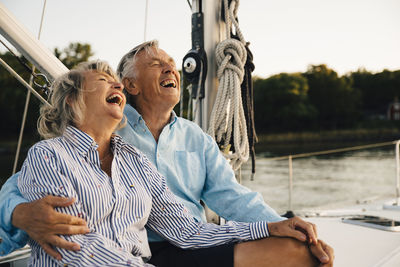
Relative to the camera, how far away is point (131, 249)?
1112 millimetres

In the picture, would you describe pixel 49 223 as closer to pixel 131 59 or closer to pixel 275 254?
pixel 275 254

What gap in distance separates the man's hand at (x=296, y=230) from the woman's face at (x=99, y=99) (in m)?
0.63

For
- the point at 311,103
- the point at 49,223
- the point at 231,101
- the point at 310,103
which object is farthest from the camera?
the point at 311,103

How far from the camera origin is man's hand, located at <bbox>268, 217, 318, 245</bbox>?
116 centimetres

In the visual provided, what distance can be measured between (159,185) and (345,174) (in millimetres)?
19659

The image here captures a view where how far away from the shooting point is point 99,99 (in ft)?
3.76

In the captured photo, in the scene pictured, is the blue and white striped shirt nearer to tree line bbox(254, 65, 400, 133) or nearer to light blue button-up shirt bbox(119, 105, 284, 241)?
light blue button-up shirt bbox(119, 105, 284, 241)

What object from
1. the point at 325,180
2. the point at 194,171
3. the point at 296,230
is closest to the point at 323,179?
the point at 325,180

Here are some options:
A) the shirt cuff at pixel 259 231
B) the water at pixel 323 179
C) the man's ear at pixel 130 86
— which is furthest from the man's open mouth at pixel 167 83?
the water at pixel 323 179

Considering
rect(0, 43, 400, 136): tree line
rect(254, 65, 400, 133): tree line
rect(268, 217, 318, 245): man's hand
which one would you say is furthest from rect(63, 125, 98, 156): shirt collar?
rect(254, 65, 400, 133): tree line

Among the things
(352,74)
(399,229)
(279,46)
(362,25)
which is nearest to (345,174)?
(279,46)

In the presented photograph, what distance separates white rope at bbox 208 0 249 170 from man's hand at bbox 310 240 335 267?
75cm

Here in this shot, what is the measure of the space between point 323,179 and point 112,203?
55.6 feet

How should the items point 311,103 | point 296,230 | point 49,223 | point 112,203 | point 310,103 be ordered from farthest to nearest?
point 311,103 < point 310,103 < point 296,230 < point 112,203 < point 49,223
